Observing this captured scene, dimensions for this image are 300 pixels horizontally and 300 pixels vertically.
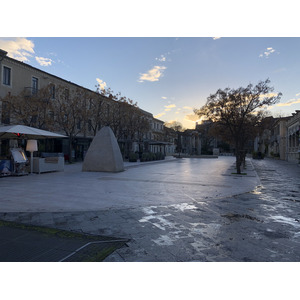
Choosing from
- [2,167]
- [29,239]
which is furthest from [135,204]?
[2,167]

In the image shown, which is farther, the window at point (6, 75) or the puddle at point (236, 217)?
the window at point (6, 75)

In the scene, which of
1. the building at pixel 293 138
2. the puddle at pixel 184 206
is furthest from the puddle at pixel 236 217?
the building at pixel 293 138

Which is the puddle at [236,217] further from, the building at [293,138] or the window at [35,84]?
the building at [293,138]

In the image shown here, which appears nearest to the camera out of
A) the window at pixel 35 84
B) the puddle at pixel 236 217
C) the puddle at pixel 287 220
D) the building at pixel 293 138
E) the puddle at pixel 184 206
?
the puddle at pixel 287 220

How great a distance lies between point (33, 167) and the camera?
1327cm

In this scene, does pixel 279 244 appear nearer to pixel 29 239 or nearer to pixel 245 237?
pixel 245 237

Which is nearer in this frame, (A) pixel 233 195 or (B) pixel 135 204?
(B) pixel 135 204

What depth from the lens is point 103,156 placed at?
567 inches

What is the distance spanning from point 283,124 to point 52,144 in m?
38.3

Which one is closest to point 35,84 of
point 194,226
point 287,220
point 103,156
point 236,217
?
point 103,156

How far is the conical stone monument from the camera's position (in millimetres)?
14320

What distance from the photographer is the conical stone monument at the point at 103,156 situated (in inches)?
564

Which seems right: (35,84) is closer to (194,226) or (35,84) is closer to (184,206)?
(184,206)

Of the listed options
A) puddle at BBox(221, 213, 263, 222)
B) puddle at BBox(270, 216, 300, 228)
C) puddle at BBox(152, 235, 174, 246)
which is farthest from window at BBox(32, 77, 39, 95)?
puddle at BBox(270, 216, 300, 228)
